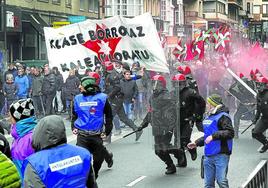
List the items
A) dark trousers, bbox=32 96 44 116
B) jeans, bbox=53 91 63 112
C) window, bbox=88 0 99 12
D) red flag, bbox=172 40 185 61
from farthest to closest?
window, bbox=88 0 99 12 → red flag, bbox=172 40 185 61 → jeans, bbox=53 91 63 112 → dark trousers, bbox=32 96 44 116

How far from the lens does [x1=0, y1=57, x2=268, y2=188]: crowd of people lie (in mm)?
4676

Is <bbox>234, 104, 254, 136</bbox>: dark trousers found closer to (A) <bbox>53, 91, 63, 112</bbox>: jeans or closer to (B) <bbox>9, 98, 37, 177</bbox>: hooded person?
(A) <bbox>53, 91, 63, 112</bbox>: jeans

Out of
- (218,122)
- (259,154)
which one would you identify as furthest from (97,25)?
(218,122)

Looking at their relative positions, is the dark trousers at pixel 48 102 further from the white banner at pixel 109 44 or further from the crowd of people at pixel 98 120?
the white banner at pixel 109 44

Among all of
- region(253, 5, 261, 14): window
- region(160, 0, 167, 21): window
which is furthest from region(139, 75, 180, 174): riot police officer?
region(253, 5, 261, 14): window

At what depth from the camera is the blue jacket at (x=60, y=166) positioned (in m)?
4.62

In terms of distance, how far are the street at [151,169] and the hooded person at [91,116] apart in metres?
1.09

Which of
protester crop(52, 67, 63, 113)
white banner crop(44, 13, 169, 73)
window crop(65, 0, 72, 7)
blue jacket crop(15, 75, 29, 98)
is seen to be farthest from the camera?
window crop(65, 0, 72, 7)

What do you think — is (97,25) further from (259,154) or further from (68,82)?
(259,154)

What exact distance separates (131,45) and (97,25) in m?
1.17

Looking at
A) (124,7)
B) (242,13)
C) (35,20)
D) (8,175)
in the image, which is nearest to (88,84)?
(8,175)

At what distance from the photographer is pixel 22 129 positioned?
5922 millimetres

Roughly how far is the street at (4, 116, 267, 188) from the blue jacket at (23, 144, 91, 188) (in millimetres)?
5322

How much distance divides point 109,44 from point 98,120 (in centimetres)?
1097
